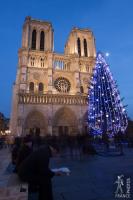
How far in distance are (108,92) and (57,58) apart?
15.7 meters

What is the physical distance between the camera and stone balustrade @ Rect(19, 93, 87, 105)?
2903 cm

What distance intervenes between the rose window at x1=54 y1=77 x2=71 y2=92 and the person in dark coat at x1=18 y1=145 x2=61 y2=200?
101 feet

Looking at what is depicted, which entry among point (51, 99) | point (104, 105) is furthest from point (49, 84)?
point (104, 105)

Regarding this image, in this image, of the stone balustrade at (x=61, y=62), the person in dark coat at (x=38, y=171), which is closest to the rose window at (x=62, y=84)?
the stone balustrade at (x=61, y=62)

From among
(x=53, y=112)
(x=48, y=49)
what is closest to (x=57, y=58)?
(x=48, y=49)

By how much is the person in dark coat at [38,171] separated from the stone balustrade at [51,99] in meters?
27.1

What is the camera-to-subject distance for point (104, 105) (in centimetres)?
2292

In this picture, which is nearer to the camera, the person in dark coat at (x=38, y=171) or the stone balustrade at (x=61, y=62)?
the person in dark coat at (x=38, y=171)

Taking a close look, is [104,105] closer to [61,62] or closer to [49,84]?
[49,84]

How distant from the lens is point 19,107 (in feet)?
92.8

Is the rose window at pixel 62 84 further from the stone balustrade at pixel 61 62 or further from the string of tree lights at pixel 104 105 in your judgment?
the string of tree lights at pixel 104 105

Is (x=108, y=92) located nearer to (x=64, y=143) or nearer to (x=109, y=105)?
(x=109, y=105)

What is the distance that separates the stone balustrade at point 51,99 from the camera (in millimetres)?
29027

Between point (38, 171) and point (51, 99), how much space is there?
2802cm
